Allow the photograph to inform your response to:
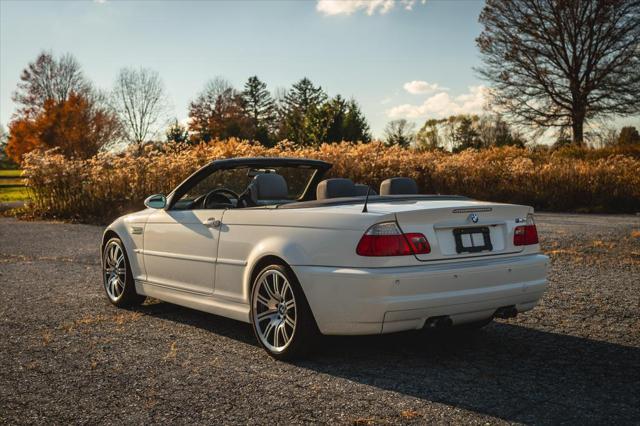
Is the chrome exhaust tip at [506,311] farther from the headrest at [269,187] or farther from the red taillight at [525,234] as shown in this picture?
the headrest at [269,187]

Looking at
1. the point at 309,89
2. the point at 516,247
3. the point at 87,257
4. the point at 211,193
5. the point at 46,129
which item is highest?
the point at 309,89

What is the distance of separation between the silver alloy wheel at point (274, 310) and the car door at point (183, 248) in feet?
2.07

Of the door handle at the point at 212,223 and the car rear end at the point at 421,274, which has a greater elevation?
the door handle at the point at 212,223

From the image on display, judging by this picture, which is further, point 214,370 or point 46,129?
point 46,129

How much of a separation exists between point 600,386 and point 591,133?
35.5 meters

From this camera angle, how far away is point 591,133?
1437 inches

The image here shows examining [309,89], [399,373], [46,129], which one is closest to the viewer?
[399,373]

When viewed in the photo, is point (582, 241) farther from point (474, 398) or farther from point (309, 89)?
point (309, 89)

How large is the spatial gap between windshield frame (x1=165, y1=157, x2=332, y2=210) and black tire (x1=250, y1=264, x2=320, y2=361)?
3.92ft

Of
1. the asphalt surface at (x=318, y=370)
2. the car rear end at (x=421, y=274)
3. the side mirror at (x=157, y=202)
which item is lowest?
the asphalt surface at (x=318, y=370)

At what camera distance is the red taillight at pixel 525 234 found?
4770 millimetres

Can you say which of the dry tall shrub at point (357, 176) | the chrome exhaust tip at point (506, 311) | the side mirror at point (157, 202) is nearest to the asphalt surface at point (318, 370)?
the chrome exhaust tip at point (506, 311)

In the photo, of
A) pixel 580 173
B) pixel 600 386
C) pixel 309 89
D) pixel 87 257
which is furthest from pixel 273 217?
pixel 309 89

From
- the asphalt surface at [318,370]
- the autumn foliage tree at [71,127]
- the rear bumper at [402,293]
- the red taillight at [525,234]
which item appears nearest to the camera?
the asphalt surface at [318,370]
